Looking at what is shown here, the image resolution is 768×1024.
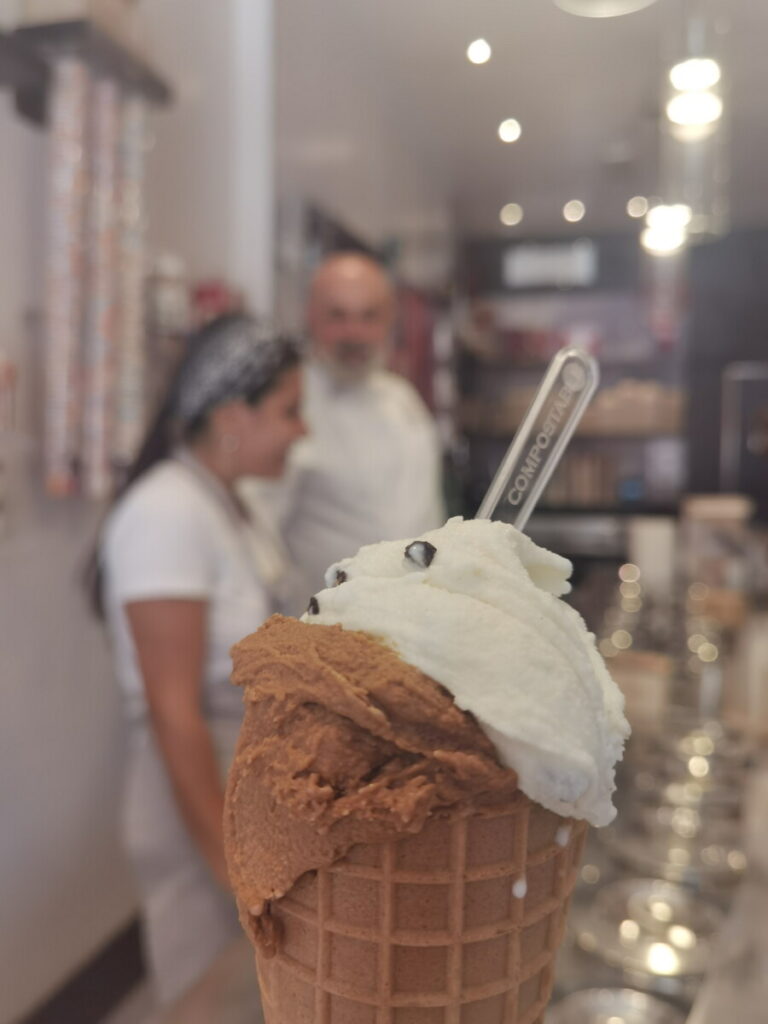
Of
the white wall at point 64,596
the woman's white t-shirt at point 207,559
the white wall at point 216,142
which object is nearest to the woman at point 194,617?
the woman's white t-shirt at point 207,559

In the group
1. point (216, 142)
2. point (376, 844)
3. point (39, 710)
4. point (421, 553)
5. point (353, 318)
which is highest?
point (216, 142)

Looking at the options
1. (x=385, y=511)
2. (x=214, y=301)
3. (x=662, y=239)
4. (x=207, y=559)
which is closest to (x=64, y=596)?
(x=214, y=301)

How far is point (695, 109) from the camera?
34.3 inches

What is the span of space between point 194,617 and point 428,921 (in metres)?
0.50

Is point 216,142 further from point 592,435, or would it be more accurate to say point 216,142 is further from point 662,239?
point 592,435

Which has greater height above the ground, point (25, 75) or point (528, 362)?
point (25, 75)

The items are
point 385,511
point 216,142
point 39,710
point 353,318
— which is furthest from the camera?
point 39,710

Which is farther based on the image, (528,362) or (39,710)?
(39,710)

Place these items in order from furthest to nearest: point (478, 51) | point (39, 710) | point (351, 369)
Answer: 1. point (39, 710)
2. point (351, 369)
3. point (478, 51)

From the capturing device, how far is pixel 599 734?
0.49 m

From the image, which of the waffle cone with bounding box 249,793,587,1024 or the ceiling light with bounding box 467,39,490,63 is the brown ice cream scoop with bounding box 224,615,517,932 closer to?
the waffle cone with bounding box 249,793,587,1024

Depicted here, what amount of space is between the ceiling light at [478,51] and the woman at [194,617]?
390mm

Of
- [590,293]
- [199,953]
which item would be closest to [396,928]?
[199,953]

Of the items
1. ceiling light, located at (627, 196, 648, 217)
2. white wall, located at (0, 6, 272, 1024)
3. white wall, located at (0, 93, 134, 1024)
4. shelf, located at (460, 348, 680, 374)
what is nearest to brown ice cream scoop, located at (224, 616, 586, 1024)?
shelf, located at (460, 348, 680, 374)
